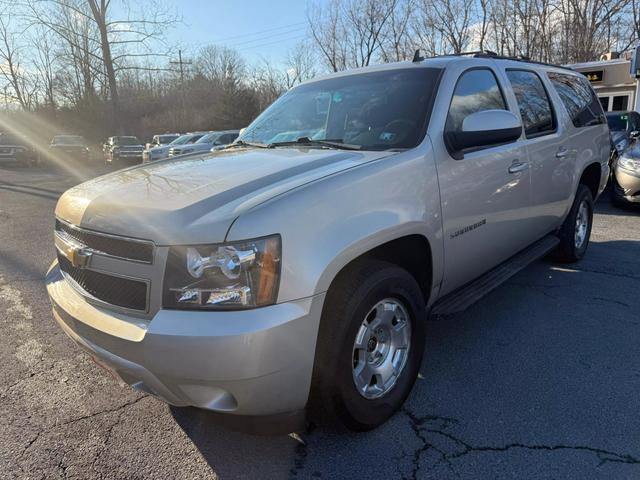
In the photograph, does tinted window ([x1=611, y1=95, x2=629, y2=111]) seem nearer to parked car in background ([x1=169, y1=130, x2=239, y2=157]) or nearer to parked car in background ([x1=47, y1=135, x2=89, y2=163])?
parked car in background ([x1=169, y1=130, x2=239, y2=157])

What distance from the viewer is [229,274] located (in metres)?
1.97

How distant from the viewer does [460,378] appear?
311 centimetres

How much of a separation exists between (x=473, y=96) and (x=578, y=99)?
2.37 m

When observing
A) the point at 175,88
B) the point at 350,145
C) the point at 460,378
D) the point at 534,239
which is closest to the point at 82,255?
the point at 350,145

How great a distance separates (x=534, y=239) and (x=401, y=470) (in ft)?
9.11

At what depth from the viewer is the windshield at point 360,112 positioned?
3.00 meters

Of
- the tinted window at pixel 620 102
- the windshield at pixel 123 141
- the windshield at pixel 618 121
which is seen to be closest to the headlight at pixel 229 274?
the windshield at pixel 618 121

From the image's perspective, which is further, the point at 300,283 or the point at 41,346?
the point at 41,346

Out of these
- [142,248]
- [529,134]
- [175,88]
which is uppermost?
[175,88]

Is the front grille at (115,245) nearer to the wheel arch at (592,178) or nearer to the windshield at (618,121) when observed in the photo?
the wheel arch at (592,178)

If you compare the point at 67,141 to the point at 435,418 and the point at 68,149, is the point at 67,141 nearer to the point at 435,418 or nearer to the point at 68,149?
the point at 68,149

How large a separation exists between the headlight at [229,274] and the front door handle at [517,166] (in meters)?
2.26

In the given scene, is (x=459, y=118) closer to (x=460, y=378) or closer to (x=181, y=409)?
(x=460, y=378)

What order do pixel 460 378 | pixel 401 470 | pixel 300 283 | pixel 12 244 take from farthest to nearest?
pixel 12 244 → pixel 460 378 → pixel 401 470 → pixel 300 283
